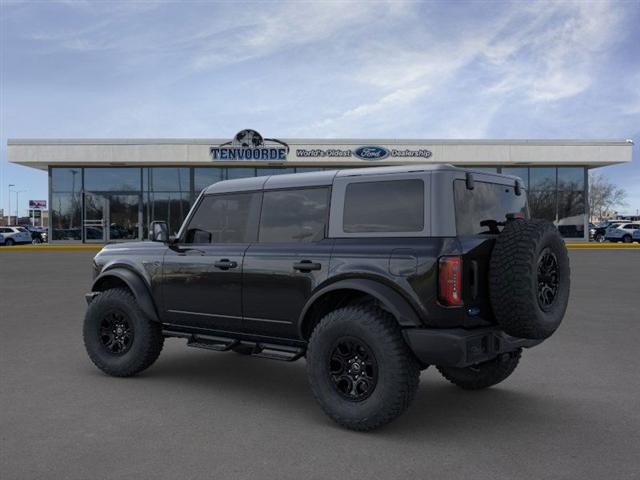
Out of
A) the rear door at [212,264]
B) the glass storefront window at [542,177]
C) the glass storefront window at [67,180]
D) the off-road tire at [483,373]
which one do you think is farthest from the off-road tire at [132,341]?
the glass storefront window at [542,177]

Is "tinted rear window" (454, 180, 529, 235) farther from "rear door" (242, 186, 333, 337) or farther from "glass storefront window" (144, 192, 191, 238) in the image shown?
"glass storefront window" (144, 192, 191, 238)

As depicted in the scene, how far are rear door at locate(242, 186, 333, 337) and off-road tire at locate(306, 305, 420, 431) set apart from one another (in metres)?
0.41

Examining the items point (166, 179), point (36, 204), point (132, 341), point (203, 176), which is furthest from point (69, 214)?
point (36, 204)

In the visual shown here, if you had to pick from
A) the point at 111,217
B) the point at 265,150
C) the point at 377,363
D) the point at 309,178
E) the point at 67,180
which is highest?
the point at 265,150

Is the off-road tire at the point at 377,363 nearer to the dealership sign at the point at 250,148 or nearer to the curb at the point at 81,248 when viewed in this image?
the curb at the point at 81,248

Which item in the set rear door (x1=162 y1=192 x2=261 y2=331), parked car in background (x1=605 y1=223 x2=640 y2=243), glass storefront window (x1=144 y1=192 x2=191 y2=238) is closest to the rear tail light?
rear door (x1=162 y1=192 x2=261 y2=331)

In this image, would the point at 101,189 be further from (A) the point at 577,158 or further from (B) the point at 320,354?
(B) the point at 320,354

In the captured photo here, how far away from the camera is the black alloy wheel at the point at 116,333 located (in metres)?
6.37

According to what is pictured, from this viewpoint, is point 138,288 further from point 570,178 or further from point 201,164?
point 570,178

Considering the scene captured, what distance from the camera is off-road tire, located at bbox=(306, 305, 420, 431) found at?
14.4 feet

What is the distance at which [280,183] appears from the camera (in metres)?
5.60

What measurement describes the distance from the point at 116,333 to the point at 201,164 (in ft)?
101

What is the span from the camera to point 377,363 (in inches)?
175

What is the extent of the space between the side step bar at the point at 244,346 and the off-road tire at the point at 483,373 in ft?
4.46
